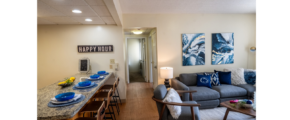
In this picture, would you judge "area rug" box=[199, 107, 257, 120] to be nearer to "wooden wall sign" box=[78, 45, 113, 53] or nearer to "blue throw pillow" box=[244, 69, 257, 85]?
"blue throw pillow" box=[244, 69, 257, 85]

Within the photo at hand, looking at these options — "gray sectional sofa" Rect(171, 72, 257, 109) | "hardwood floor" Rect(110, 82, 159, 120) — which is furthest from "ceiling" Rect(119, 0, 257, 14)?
"hardwood floor" Rect(110, 82, 159, 120)

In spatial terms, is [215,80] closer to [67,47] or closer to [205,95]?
[205,95]

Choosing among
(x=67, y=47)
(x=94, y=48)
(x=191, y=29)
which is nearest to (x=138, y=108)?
(x=94, y=48)

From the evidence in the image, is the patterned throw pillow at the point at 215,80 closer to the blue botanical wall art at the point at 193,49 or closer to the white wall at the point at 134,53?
the blue botanical wall art at the point at 193,49

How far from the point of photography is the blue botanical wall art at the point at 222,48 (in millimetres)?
3861

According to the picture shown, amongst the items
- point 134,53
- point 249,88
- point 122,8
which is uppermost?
point 122,8

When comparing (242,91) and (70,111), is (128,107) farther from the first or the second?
(242,91)

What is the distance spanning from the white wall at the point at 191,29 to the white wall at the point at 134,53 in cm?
471

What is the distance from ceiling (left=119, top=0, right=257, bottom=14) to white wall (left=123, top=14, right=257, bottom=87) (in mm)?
190

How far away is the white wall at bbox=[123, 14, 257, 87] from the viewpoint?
3.67 meters

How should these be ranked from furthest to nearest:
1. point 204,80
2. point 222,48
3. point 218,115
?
point 222,48 → point 204,80 → point 218,115

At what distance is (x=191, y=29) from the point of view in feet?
12.4

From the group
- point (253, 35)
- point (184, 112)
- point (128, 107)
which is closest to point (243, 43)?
point (253, 35)

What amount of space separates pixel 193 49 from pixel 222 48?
86 centimetres
